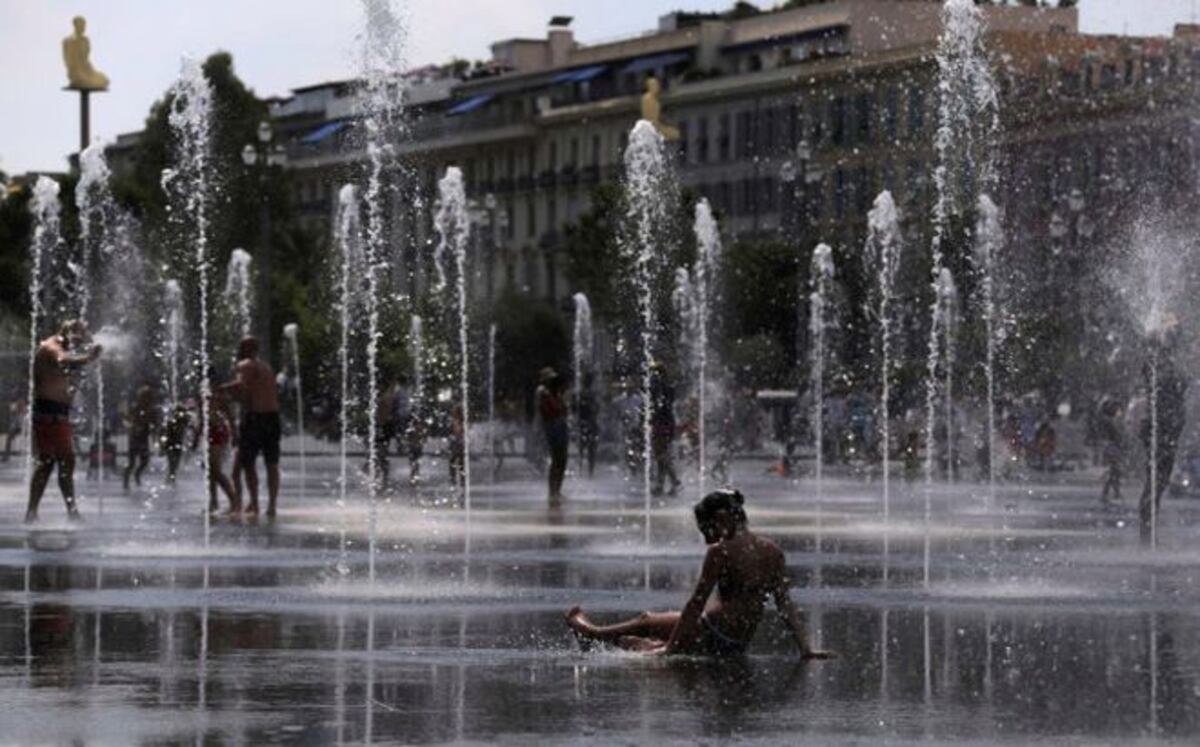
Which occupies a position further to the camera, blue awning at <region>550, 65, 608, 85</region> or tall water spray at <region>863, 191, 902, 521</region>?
blue awning at <region>550, 65, 608, 85</region>

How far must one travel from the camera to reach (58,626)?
16.4 metres

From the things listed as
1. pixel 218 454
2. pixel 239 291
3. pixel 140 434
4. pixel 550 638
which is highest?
pixel 239 291

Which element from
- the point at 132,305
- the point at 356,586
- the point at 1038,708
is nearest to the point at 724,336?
the point at 132,305

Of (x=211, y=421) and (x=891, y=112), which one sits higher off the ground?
(x=891, y=112)

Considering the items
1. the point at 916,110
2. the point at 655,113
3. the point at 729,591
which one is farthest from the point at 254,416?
the point at 916,110

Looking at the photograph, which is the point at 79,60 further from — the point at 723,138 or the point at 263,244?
the point at 723,138

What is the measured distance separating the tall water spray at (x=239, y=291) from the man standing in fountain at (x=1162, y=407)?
194ft

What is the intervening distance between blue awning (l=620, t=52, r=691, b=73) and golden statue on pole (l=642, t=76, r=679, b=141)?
5.44 ft

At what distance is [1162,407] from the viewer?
2611 cm

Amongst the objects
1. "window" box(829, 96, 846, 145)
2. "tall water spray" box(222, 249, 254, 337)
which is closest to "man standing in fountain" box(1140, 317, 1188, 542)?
"tall water spray" box(222, 249, 254, 337)

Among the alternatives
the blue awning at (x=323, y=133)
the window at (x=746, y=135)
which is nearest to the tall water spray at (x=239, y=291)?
the window at (x=746, y=135)

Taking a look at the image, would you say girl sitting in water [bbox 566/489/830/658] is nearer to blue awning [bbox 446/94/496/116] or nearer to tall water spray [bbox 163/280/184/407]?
tall water spray [bbox 163/280/184/407]

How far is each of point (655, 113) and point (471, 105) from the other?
4707 centimetres

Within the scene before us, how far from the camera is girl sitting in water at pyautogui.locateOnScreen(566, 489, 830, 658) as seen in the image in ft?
47.7
